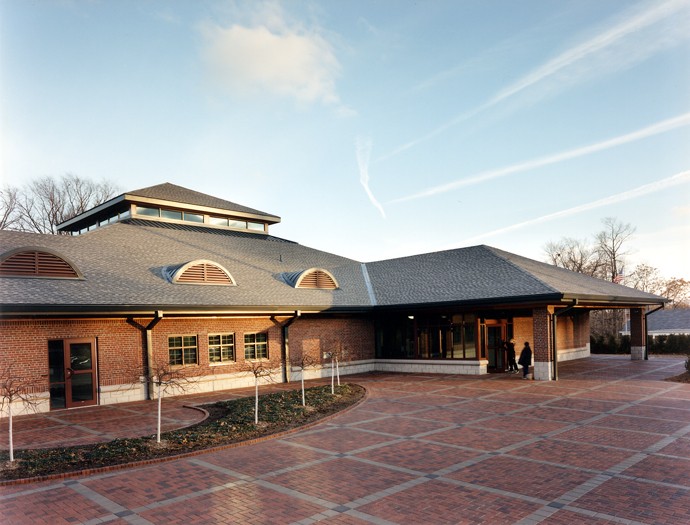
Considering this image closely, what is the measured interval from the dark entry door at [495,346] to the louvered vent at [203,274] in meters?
12.5

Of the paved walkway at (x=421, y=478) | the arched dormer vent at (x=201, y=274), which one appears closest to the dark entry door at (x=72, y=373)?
the arched dormer vent at (x=201, y=274)

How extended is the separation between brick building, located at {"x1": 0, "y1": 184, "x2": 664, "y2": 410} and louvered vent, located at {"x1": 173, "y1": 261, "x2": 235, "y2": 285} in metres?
0.05

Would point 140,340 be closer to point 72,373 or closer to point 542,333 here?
point 72,373

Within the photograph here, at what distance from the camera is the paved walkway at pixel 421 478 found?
7.31 metres

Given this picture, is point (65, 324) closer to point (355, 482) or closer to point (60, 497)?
point (60, 497)

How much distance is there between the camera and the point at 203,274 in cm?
2086

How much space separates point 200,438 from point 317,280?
14.3m

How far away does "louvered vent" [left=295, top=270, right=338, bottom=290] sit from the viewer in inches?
976

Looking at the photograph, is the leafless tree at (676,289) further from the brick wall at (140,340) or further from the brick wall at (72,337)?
the brick wall at (72,337)

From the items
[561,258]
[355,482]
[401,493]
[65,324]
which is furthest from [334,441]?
[561,258]

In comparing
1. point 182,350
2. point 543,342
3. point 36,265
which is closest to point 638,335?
point 543,342

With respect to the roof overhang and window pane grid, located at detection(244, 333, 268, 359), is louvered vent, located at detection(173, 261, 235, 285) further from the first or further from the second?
window pane grid, located at detection(244, 333, 268, 359)

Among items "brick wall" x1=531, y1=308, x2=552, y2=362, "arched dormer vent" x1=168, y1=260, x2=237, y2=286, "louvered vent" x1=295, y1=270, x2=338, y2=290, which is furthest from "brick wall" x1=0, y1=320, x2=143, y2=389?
"brick wall" x1=531, y1=308, x2=552, y2=362

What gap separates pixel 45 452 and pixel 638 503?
10.9 metres
